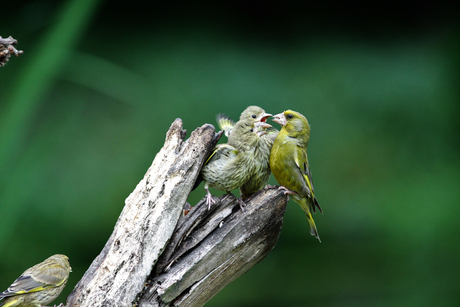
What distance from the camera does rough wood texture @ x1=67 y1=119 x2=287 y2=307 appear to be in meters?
2.45

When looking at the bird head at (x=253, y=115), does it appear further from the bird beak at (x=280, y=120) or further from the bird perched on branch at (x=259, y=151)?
the bird beak at (x=280, y=120)

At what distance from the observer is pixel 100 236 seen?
514cm

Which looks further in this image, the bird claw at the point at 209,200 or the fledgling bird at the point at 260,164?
the fledgling bird at the point at 260,164

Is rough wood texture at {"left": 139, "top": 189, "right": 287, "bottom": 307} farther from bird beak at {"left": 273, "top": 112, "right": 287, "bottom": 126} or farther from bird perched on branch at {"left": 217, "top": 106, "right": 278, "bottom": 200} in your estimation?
bird beak at {"left": 273, "top": 112, "right": 287, "bottom": 126}

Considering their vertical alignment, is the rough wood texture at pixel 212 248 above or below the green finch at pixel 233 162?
below

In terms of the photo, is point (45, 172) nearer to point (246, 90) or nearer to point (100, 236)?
point (100, 236)

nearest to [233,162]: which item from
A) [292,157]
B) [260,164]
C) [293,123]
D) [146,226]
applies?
[260,164]

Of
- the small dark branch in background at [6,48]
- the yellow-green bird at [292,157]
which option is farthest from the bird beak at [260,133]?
the small dark branch in background at [6,48]

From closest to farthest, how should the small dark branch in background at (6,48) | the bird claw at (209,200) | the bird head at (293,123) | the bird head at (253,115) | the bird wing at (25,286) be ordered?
the small dark branch in background at (6,48) → the bird wing at (25,286) → the bird claw at (209,200) → the bird head at (253,115) → the bird head at (293,123)

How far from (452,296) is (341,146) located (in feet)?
7.84

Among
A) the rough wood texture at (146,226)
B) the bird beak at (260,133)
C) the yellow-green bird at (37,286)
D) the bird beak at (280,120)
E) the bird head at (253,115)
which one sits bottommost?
the yellow-green bird at (37,286)

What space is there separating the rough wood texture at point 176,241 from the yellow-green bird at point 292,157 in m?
0.28

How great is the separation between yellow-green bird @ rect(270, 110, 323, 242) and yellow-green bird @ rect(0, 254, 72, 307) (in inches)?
65.0

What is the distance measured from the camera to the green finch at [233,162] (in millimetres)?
2861
